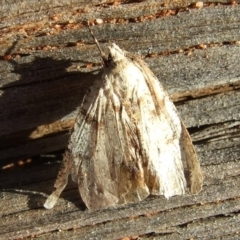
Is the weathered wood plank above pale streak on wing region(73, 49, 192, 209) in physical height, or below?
above

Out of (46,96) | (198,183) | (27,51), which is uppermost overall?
(27,51)

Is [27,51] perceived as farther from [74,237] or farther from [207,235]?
[207,235]

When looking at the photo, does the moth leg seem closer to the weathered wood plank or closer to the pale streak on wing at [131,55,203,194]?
the weathered wood plank

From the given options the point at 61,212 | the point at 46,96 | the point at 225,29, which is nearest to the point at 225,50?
the point at 225,29

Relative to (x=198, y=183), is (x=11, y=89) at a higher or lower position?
higher

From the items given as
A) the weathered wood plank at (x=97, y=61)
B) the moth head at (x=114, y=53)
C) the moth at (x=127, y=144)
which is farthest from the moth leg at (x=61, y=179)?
the moth head at (x=114, y=53)

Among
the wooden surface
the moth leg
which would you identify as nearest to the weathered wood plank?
the wooden surface
